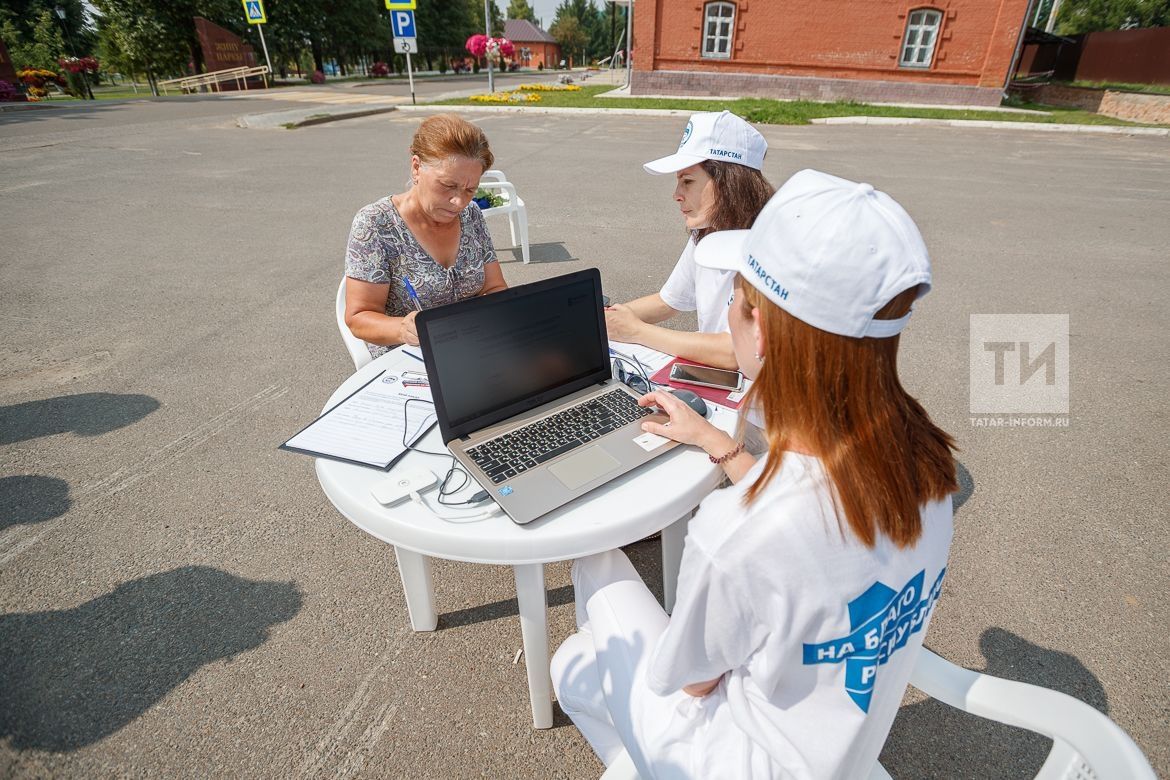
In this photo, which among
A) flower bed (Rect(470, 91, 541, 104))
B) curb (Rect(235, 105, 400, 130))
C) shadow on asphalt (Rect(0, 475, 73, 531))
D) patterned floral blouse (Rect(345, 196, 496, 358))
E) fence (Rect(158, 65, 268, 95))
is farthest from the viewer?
fence (Rect(158, 65, 268, 95))

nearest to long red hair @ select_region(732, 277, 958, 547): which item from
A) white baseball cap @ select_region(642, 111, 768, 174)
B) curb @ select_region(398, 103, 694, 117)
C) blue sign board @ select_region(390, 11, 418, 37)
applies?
white baseball cap @ select_region(642, 111, 768, 174)

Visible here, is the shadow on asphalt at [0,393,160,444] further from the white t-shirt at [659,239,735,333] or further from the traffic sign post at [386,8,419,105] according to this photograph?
the traffic sign post at [386,8,419,105]

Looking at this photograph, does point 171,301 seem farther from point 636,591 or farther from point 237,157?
point 237,157

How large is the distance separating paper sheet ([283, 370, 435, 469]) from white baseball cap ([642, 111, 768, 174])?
1.34 m

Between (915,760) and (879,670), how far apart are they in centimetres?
119

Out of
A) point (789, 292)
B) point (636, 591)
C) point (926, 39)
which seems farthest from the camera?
point (926, 39)

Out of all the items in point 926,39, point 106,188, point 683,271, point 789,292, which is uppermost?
point 926,39

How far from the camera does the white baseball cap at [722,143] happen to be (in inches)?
86.4

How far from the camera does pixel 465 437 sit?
1.61 metres

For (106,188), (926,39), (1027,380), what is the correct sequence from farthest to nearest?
(926,39) → (106,188) → (1027,380)

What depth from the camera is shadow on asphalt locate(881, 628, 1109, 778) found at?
1.85 m

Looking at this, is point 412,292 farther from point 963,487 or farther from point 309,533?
point 963,487

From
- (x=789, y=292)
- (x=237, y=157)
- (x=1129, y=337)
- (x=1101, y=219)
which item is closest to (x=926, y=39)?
(x=1101, y=219)

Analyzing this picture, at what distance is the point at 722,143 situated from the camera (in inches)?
86.4
